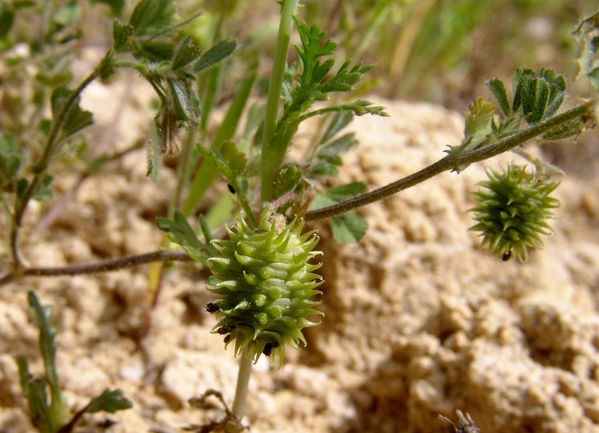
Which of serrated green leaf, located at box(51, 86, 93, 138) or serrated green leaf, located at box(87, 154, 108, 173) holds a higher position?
serrated green leaf, located at box(87, 154, 108, 173)

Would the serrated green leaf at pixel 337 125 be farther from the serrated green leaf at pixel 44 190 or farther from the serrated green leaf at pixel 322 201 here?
the serrated green leaf at pixel 44 190

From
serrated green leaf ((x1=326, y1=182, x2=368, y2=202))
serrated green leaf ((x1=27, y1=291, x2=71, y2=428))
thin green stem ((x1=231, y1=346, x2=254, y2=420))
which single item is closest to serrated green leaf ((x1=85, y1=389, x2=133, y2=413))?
serrated green leaf ((x1=27, y1=291, x2=71, y2=428))

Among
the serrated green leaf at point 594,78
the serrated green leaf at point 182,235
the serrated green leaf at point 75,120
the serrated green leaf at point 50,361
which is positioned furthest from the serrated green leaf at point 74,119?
the serrated green leaf at point 594,78

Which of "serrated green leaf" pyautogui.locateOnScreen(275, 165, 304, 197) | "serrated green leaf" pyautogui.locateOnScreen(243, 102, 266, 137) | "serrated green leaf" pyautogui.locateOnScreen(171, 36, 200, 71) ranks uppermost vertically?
"serrated green leaf" pyautogui.locateOnScreen(243, 102, 266, 137)

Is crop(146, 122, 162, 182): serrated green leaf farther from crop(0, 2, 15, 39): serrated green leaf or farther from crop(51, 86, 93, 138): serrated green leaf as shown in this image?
crop(0, 2, 15, 39): serrated green leaf

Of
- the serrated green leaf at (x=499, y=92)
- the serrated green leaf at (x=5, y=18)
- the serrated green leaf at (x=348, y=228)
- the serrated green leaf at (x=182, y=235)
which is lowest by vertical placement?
the serrated green leaf at (x=182, y=235)

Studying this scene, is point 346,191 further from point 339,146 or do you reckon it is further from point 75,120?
point 75,120

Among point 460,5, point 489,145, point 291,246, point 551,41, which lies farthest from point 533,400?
point 551,41
